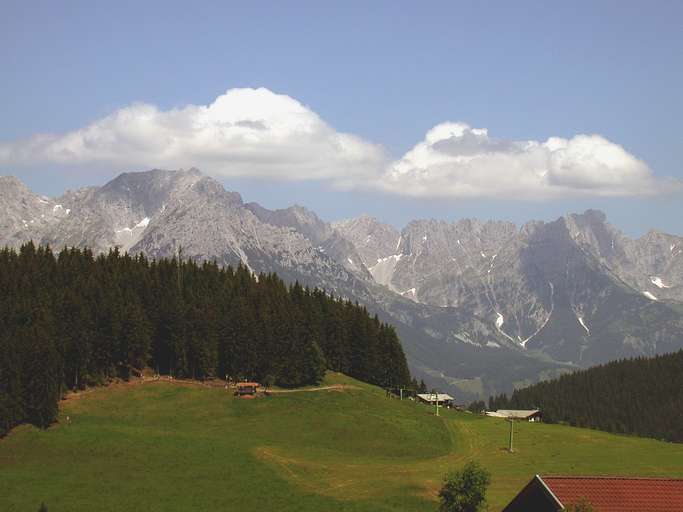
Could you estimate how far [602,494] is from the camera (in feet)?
203

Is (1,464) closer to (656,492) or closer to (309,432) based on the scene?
(309,432)

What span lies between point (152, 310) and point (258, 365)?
24.2m

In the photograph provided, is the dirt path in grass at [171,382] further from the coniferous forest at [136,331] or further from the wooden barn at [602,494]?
the wooden barn at [602,494]

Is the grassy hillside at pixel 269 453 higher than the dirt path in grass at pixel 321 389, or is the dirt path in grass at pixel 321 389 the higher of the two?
the dirt path in grass at pixel 321 389

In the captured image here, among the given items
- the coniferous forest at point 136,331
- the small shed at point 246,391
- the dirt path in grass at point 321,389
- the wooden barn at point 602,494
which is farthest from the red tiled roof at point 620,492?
the dirt path in grass at point 321,389

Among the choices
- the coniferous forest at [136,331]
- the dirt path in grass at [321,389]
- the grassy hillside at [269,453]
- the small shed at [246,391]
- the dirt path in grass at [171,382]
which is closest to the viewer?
the grassy hillside at [269,453]

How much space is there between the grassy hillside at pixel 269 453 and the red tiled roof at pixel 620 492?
4281cm

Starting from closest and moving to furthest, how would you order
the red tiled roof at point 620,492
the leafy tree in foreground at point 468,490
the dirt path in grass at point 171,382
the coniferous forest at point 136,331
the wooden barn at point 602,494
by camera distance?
the wooden barn at point 602,494 → the red tiled roof at point 620,492 → the leafy tree in foreground at point 468,490 → the dirt path in grass at point 171,382 → the coniferous forest at point 136,331

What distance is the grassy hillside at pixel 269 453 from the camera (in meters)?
107

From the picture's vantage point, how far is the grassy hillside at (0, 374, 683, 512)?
107m

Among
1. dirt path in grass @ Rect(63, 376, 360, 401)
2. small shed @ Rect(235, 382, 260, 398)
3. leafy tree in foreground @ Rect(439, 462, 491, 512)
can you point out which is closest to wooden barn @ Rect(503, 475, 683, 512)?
leafy tree in foreground @ Rect(439, 462, 491, 512)

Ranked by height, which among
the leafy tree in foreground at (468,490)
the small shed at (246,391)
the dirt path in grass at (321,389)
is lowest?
the dirt path in grass at (321,389)

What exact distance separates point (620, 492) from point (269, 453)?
73476 mm

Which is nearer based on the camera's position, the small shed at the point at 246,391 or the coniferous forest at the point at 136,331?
the coniferous forest at the point at 136,331
